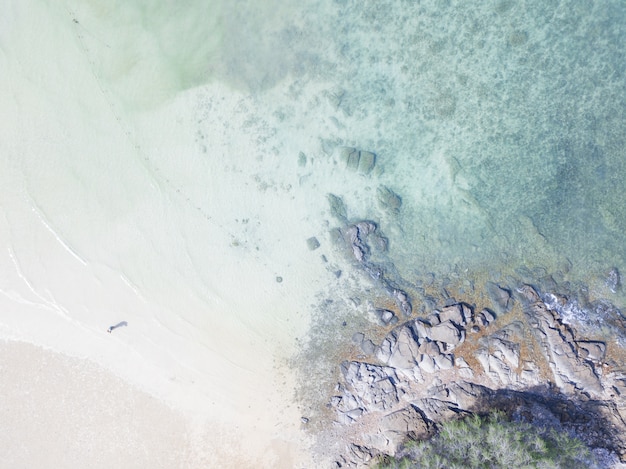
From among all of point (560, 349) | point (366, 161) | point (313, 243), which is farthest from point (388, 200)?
point (560, 349)

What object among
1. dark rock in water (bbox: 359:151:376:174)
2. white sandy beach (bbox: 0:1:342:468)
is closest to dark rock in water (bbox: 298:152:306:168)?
white sandy beach (bbox: 0:1:342:468)

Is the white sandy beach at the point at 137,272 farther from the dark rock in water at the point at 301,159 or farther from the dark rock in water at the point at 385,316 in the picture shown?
the dark rock in water at the point at 385,316

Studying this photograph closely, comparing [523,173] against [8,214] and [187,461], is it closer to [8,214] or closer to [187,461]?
[187,461]

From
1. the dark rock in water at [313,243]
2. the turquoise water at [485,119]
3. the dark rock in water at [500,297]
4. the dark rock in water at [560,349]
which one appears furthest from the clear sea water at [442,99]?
the dark rock in water at [313,243]

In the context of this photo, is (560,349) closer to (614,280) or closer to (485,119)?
(614,280)

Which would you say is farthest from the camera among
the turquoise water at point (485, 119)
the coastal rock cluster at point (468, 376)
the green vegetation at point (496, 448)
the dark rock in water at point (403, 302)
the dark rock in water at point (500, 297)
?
the dark rock in water at point (403, 302)

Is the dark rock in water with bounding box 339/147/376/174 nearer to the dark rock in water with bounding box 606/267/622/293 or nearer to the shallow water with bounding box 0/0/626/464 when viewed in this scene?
the shallow water with bounding box 0/0/626/464
